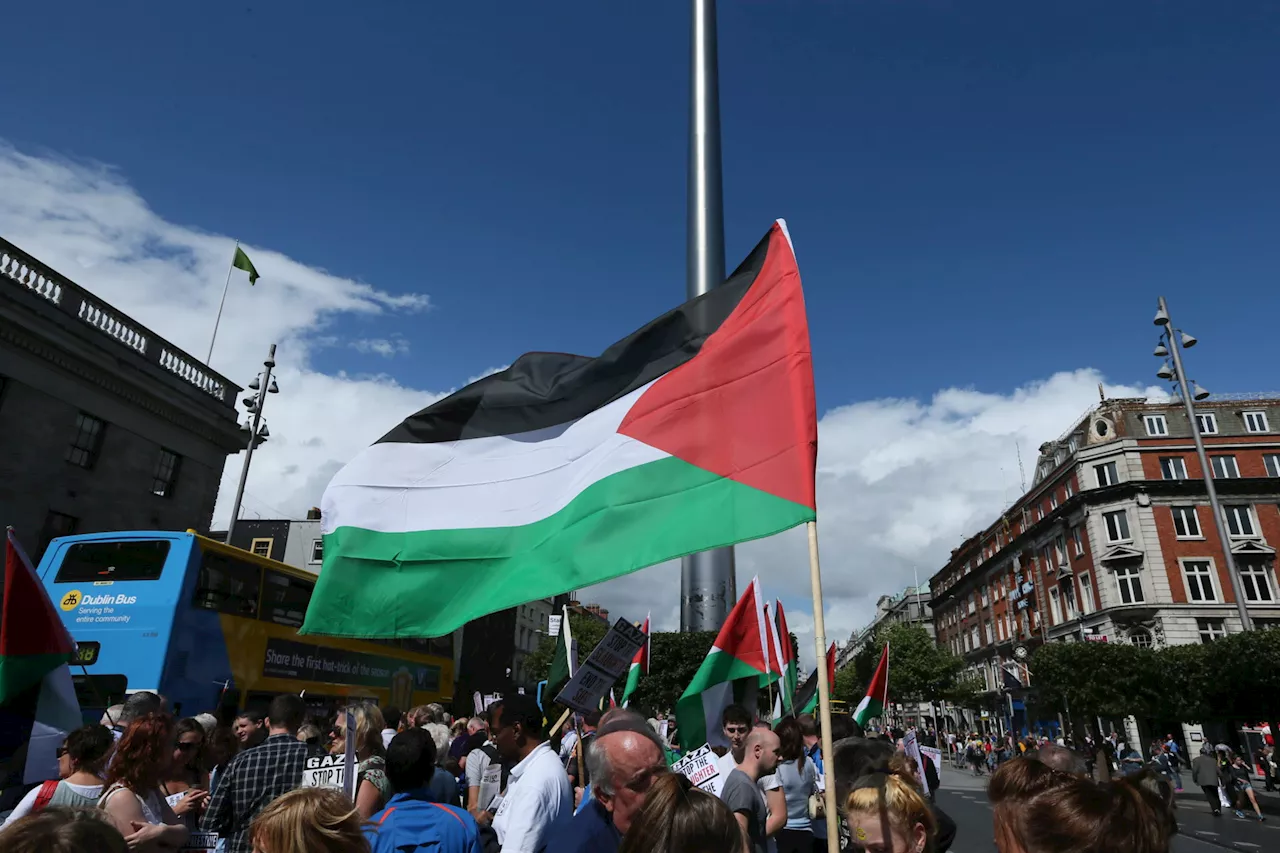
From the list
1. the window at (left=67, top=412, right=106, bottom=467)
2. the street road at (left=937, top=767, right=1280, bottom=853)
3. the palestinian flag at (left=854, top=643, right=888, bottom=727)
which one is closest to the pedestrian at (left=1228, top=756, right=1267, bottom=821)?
the street road at (left=937, top=767, right=1280, bottom=853)

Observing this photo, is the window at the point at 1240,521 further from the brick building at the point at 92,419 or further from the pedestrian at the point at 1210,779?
the brick building at the point at 92,419

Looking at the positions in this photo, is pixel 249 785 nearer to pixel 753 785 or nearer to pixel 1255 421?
pixel 753 785

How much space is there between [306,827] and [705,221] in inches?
672

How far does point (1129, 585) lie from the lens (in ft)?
150

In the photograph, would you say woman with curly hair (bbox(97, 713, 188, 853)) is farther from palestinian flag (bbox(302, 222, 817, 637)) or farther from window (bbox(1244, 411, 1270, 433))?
window (bbox(1244, 411, 1270, 433))

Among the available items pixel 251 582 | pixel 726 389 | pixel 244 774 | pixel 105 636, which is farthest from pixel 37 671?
pixel 251 582

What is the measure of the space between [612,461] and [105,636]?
9.44 m

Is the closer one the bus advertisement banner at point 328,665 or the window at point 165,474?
the bus advertisement banner at point 328,665

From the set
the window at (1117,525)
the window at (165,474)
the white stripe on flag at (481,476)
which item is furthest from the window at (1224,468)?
the window at (165,474)

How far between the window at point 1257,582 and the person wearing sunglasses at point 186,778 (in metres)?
54.0

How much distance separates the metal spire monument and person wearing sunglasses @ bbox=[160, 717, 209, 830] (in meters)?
10.0

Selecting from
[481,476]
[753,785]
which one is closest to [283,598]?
[481,476]

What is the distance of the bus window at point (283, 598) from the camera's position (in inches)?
495

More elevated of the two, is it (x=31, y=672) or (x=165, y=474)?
(x=165, y=474)
